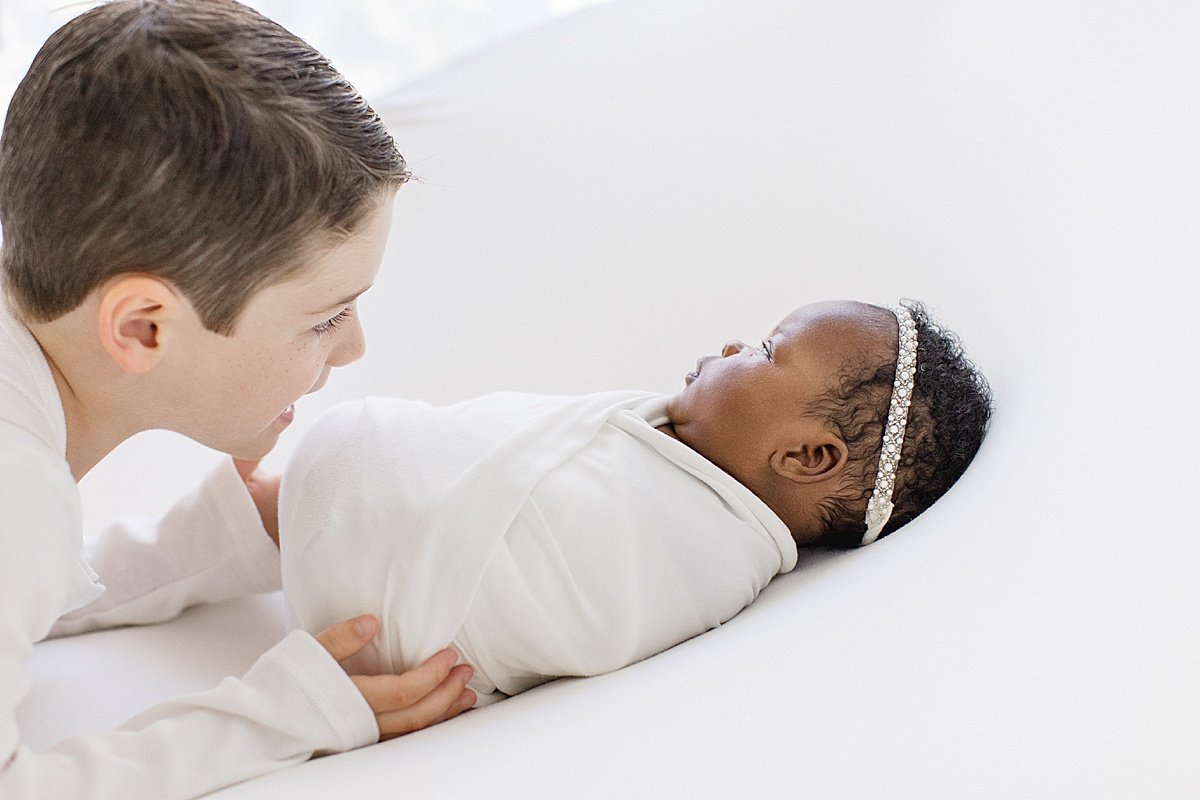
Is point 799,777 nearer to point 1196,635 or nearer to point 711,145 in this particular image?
point 1196,635

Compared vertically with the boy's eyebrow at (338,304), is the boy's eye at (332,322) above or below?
below

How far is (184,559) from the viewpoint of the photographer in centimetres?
120

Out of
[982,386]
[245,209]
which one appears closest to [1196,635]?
[982,386]

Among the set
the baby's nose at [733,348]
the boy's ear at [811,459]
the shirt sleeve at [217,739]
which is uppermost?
the baby's nose at [733,348]

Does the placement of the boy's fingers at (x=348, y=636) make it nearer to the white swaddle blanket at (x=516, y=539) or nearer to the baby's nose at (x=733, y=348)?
the white swaddle blanket at (x=516, y=539)

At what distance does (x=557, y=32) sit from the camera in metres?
1.66

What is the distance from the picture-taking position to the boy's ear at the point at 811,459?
1.07m

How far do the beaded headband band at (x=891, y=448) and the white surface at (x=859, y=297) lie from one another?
0.18 feet

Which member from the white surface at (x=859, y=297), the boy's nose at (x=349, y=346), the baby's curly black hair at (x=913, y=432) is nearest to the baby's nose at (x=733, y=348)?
the baby's curly black hair at (x=913, y=432)

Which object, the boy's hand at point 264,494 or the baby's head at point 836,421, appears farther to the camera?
the boy's hand at point 264,494

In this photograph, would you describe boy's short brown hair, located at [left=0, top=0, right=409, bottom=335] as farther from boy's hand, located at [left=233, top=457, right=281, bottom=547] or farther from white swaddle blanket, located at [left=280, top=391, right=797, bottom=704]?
boy's hand, located at [left=233, top=457, right=281, bottom=547]

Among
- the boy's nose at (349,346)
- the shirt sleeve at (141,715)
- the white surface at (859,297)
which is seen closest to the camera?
the white surface at (859,297)

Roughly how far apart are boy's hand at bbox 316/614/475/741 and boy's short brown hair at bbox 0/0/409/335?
0.26 m

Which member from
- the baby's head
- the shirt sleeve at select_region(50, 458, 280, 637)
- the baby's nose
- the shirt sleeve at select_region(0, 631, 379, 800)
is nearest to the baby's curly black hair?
the baby's head
